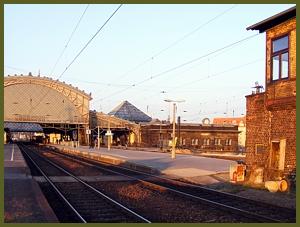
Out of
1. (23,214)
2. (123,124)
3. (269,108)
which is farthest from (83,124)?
(23,214)

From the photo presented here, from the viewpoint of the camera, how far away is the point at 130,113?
432 ft

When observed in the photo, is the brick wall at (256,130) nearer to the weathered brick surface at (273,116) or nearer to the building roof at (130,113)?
the weathered brick surface at (273,116)

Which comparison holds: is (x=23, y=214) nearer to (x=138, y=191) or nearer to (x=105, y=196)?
(x=105, y=196)

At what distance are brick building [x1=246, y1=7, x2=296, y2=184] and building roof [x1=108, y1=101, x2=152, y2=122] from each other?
4205 inches

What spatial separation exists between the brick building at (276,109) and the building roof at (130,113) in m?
107

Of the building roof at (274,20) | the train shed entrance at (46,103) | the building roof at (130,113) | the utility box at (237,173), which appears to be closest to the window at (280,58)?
the building roof at (274,20)

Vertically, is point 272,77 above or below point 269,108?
above

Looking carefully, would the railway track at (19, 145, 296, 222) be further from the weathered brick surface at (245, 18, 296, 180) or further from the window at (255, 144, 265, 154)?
the window at (255, 144, 265, 154)

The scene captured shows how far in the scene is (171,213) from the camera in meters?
13.1

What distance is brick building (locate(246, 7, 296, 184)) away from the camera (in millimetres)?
18812

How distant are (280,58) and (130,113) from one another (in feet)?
369

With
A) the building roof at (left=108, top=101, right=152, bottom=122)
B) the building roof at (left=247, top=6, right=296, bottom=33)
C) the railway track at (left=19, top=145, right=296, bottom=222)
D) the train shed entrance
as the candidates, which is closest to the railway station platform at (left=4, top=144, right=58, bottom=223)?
the railway track at (left=19, top=145, right=296, bottom=222)

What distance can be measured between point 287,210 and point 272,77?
8009 millimetres

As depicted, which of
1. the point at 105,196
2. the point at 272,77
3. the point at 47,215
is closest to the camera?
the point at 47,215
